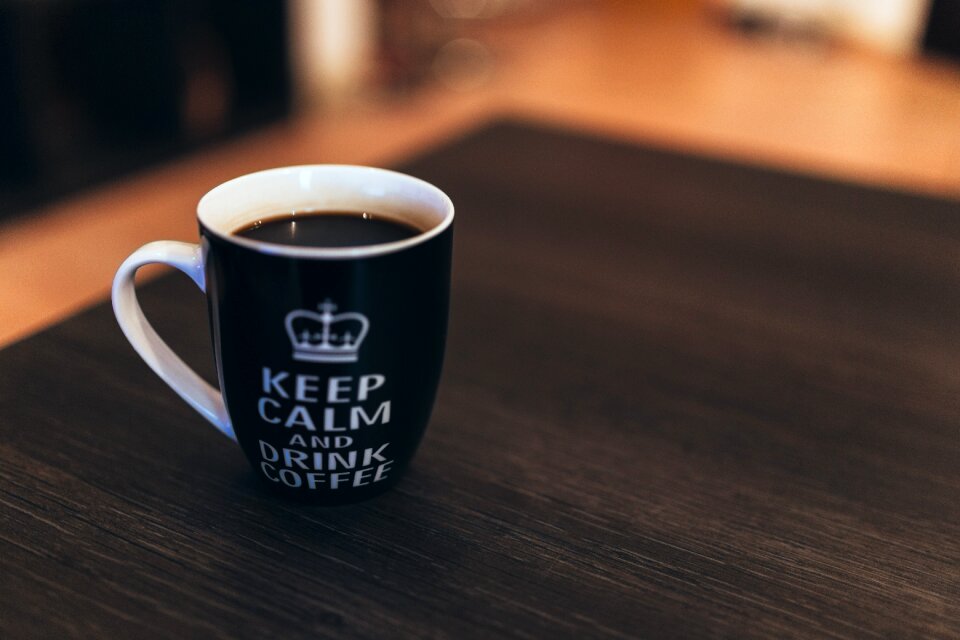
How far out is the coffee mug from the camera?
1.24 ft

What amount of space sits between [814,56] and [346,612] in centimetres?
407

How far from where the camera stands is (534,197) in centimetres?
86

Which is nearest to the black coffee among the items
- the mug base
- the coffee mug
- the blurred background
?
the coffee mug

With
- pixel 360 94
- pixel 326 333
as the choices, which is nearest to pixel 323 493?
pixel 326 333

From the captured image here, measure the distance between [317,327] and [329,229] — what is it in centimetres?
7

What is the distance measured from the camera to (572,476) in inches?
18.8

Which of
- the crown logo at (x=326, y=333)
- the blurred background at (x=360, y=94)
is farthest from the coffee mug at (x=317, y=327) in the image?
the blurred background at (x=360, y=94)

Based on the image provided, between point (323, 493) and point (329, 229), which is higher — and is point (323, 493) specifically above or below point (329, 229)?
below

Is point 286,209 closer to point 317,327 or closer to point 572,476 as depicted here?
point 317,327

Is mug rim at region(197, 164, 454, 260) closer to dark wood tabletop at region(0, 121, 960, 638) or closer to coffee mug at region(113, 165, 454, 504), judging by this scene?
coffee mug at region(113, 165, 454, 504)

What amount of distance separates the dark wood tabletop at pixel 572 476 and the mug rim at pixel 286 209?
0.44 feet

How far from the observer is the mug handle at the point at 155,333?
0.41 metres

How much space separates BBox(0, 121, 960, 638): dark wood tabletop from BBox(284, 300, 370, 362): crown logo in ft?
0.30

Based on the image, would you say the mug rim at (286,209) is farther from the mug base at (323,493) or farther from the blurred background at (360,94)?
the blurred background at (360,94)
